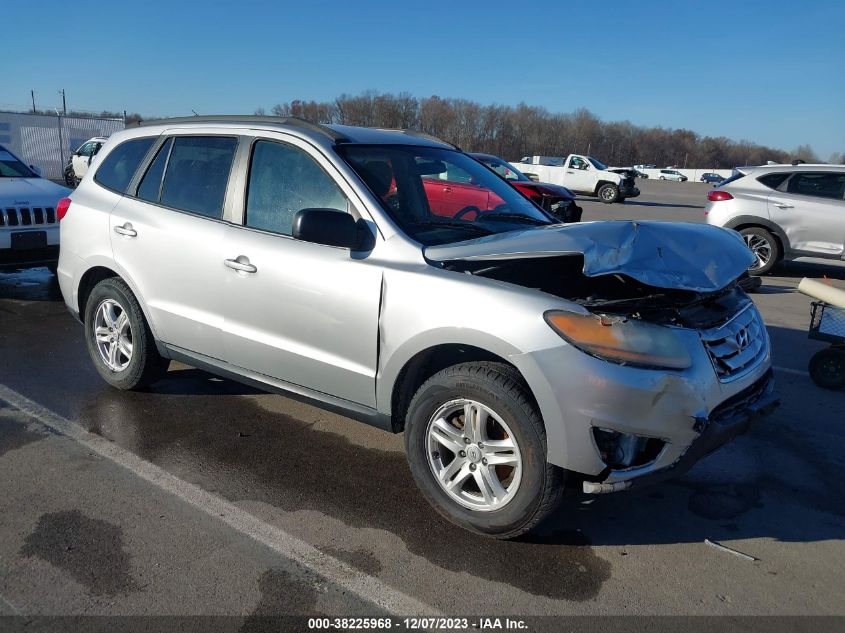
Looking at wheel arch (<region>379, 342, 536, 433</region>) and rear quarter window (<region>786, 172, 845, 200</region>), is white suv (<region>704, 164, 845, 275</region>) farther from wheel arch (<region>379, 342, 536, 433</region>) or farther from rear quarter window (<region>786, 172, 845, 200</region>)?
wheel arch (<region>379, 342, 536, 433</region>)

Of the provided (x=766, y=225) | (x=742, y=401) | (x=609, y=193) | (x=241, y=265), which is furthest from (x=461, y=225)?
(x=609, y=193)

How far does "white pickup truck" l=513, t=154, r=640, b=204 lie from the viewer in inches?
1086

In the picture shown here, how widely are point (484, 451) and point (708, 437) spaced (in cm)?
98

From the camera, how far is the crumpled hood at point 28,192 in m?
8.05

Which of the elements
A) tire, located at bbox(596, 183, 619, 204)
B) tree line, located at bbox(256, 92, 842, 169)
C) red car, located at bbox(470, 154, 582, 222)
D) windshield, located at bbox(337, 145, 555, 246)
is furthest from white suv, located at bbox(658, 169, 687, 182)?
windshield, located at bbox(337, 145, 555, 246)

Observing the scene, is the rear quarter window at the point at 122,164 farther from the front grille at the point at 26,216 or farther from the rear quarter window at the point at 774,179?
the rear quarter window at the point at 774,179

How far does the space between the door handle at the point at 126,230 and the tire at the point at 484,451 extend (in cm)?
245

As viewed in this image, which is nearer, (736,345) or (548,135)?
(736,345)

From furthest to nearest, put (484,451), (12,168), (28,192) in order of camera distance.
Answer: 1. (12,168)
2. (28,192)
3. (484,451)

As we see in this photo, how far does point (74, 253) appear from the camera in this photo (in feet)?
16.9

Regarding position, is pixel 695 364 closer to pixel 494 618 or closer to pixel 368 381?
pixel 494 618

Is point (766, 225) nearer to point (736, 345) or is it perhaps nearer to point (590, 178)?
point (736, 345)

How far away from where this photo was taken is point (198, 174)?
4.57 m

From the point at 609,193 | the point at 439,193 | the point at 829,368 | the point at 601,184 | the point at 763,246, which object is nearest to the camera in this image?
the point at 439,193
